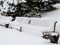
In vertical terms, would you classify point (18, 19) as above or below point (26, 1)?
below

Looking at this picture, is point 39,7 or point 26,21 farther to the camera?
point 39,7

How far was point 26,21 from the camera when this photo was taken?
1294 cm

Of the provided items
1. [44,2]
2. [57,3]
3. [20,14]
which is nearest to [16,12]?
[20,14]

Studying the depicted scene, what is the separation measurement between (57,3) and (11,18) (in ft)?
12.1

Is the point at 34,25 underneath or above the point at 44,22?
underneath

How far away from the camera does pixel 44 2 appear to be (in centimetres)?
1372

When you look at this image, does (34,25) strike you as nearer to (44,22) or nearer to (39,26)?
(39,26)

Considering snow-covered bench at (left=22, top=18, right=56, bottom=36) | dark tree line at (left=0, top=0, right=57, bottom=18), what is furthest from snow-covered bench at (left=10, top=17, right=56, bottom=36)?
dark tree line at (left=0, top=0, right=57, bottom=18)

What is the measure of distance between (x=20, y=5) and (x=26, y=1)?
1.75 ft

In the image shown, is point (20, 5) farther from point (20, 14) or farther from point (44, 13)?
point (44, 13)

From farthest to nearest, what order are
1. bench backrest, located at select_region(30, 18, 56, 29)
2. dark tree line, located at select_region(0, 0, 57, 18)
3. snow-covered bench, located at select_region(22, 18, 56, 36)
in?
1. dark tree line, located at select_region(0, 0, 57, 18)
2. bench backrest, located at select_region(30, 18, 56, 29)
3. snow-covered bench, located at select_region(22, 18, 56, 36)

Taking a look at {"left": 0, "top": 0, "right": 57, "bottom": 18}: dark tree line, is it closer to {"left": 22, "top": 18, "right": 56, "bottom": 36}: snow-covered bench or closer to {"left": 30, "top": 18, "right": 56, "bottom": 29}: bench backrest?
{"left": 22, "top": 18, "right": 56, "bottom": 36}: snow-covered bench

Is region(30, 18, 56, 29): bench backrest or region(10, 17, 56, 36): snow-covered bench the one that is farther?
region(30, 18, 56, 29): bench backrest

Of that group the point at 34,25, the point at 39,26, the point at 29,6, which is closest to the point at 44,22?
the point at 39,26
